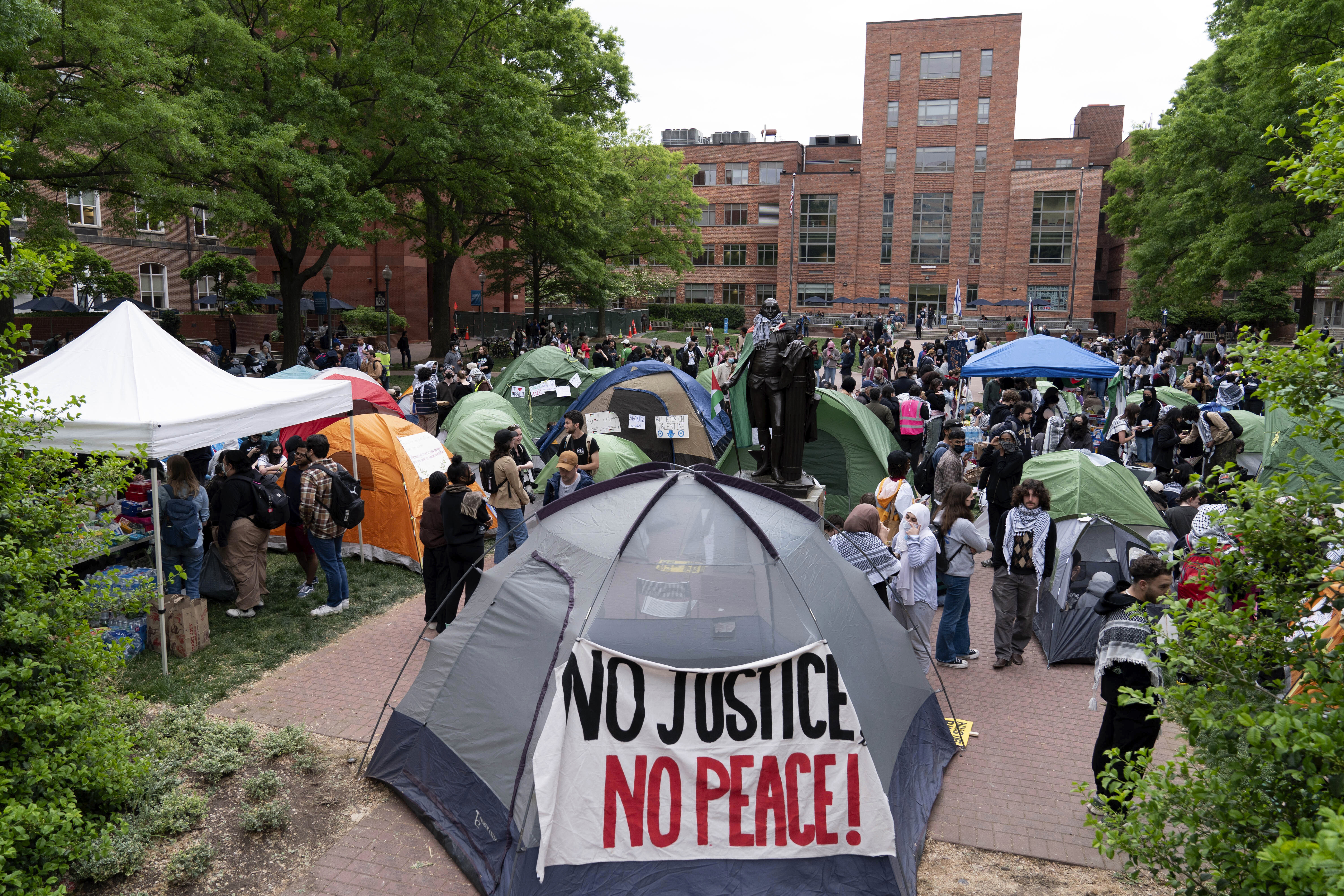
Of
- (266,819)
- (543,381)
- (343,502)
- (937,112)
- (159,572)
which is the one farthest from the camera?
(937,112)

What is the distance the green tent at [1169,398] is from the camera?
14.9m

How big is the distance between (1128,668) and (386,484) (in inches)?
330

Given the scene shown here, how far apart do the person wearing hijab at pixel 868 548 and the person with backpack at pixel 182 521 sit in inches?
241

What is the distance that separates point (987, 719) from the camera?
23.1ft

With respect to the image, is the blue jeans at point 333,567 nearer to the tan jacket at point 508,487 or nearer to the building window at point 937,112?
the tan jacket at point 508,487

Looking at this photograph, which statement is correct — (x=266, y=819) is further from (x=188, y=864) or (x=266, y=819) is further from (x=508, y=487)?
(x=508, y=487)

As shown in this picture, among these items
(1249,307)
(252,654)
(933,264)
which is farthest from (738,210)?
(252,654)

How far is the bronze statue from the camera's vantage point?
914 cm

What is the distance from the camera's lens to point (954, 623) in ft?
26.2

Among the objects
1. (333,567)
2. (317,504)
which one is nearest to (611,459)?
(333,567)

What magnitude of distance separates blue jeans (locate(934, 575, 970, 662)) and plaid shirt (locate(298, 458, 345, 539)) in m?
6.18

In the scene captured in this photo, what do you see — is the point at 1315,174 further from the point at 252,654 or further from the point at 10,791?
the point at 252,654

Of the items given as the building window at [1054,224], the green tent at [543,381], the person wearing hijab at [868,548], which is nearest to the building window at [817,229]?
the building window at [1054,224]

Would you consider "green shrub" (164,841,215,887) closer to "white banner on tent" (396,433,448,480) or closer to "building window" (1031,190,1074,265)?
"white banner on tent" (396,433,448,480)
